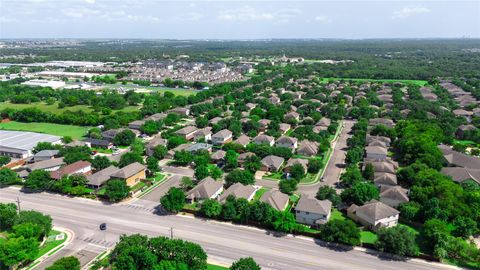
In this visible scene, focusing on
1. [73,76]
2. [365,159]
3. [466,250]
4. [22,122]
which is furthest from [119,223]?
[73,76]

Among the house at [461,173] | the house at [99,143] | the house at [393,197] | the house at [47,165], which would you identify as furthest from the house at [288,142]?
the house at [47,165]

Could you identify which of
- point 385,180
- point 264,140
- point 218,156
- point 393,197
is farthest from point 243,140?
point 393,197

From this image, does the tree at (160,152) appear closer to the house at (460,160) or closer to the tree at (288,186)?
the tree at (288,186)

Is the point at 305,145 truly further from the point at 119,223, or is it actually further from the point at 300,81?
the point at 300,81

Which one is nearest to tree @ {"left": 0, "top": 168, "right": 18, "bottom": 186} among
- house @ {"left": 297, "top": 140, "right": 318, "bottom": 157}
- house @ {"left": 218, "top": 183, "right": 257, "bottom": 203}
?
house @ {"left": 218, "top": 183, "right": 257, "bottom": 203}

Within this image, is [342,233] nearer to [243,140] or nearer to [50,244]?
[50,244]

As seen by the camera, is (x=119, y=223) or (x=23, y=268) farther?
(x=119, y=223)

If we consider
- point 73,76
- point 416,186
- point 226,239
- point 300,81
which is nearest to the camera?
point 226,239
